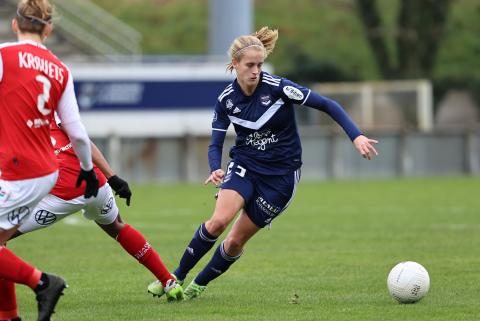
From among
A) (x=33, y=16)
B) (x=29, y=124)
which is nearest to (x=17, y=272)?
(x=29, y=124)

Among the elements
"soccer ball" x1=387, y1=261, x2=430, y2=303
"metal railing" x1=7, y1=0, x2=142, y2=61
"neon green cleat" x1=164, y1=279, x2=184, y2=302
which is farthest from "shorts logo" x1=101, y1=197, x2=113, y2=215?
"metal railing" x1=7, y1=0, x2=142, y2=61

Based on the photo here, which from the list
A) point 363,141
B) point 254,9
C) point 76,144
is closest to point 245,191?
point 363,141

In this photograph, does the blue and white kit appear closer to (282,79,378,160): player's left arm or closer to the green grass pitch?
(282,79,378,160): player's left arm

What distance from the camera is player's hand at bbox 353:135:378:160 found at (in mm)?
7480

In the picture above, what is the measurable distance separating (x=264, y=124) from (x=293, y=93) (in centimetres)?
34

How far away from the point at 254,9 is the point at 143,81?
19.7 metres

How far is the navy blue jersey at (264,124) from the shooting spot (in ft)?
26.8

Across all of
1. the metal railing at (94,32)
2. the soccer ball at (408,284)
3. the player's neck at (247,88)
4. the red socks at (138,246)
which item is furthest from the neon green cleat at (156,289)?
the metal railing at (94,32)

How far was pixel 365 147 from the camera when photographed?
7.56 m

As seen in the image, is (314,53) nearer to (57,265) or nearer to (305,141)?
(305,141)

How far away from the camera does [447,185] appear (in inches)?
956

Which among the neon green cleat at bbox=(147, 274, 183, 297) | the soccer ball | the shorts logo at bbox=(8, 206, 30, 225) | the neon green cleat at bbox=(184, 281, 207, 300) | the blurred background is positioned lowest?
the blurred background

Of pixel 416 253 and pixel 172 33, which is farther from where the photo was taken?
pixel 172 33

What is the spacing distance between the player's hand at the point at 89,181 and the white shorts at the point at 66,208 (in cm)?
63
